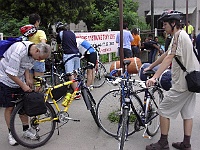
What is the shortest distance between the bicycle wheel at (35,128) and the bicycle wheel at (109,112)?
2.54 feet

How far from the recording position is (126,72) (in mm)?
3988

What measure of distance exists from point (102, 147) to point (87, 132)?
0.61 meters

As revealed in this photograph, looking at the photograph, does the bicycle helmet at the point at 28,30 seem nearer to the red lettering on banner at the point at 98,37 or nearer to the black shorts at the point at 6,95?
the black shorts at the point at 6,95

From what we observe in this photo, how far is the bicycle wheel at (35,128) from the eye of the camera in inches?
151

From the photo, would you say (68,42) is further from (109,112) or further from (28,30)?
(109,112)

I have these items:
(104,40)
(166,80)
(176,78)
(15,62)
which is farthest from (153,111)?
(104,40)

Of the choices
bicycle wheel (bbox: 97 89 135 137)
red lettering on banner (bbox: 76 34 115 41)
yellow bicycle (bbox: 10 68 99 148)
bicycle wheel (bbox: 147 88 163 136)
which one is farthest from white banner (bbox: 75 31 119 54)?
bicycle wheel (bbox: 147 88 163 136)

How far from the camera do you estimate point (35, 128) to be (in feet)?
13.5

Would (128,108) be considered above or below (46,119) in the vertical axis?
above

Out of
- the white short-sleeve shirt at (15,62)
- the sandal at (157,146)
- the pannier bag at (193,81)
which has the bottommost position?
the sandal at (157,146)

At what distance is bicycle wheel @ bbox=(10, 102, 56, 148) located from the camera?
3.84 m

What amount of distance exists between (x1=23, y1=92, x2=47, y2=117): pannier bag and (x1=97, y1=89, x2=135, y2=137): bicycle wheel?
99cm

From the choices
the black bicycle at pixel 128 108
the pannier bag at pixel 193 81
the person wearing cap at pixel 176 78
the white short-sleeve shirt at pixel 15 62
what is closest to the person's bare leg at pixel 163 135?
the person wearing cap at pixel 176 78

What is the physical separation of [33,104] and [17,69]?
0.50m
